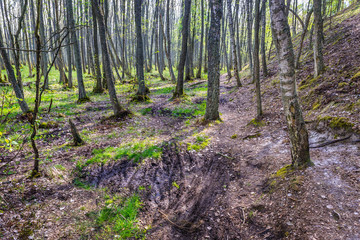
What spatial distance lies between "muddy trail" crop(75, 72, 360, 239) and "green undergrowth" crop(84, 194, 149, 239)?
0.69 feet

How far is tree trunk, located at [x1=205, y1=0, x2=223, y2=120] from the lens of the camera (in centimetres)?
767

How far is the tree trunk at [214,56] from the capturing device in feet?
25.2

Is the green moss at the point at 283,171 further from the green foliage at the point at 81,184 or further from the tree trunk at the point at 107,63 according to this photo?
the tree trunk at the point at 107,63

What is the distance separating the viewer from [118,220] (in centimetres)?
386

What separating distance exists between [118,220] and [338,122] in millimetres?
5679

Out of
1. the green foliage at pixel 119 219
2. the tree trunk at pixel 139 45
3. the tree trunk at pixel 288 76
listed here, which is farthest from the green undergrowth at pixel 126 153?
the tree trunk at pixel 139 45

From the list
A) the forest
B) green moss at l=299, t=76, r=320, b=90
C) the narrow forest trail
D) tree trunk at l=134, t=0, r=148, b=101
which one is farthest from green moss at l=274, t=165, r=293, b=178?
tree trunk at l=134, t=0, r=148, b=101

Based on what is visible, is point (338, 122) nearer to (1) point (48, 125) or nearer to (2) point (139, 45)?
(1) point (48, 125)

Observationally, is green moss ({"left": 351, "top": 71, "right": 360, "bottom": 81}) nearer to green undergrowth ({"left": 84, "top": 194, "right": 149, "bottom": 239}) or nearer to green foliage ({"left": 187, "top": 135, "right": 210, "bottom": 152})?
green foliage ({"left": 187, "top": 135, "right": 210, "bottom": 152})

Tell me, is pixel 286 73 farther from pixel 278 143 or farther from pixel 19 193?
pixel 19 193

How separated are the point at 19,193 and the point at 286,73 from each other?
6.06 meters

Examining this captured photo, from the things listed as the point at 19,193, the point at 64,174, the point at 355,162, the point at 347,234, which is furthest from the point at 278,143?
the point at 19,193

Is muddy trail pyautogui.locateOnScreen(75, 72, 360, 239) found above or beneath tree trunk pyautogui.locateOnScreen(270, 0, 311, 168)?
beneath

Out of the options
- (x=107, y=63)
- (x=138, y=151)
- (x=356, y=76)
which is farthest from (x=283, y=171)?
(x=107, y=63)
